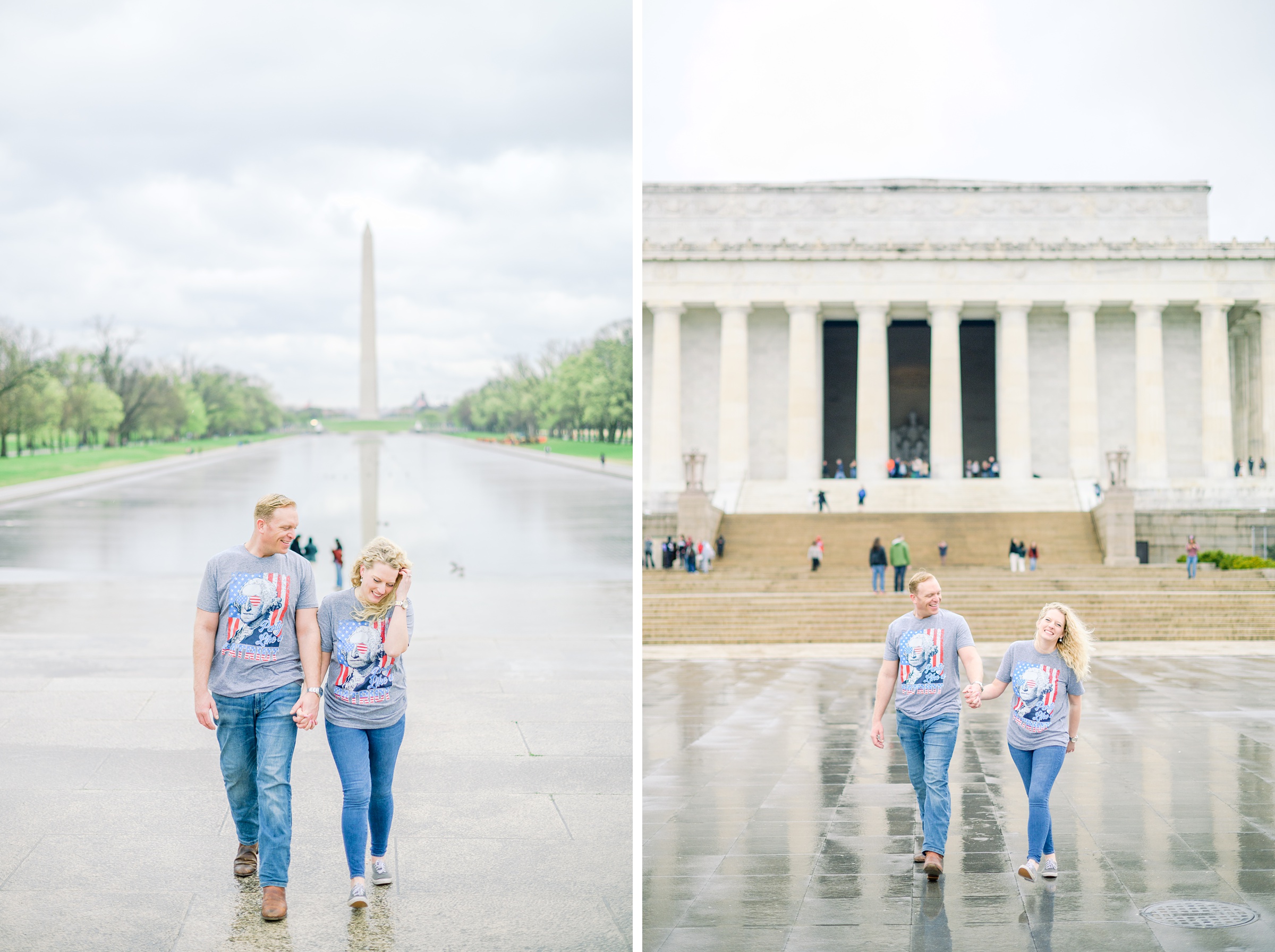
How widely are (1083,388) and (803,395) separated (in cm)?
1296

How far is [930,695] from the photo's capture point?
22.8 ft

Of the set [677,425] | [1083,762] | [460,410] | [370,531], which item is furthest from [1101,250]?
[1083,762]

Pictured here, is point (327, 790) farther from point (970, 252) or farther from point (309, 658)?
point (970, 252)

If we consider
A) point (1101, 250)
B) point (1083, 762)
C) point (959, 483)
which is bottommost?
point (1083, 762)

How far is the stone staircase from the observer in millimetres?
25453

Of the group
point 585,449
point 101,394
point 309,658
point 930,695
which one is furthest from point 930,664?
point 101,394

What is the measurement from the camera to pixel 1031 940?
5.93 metres

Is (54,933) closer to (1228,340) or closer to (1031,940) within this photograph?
(1031,940)

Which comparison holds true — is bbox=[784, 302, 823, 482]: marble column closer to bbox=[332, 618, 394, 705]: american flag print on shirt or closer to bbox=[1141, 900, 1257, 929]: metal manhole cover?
bbox=[1141, 900, 1257, 929]: metal manhole cover

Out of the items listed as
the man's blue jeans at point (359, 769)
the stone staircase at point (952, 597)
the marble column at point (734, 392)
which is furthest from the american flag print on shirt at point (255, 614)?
the marble column at point (734, 392)

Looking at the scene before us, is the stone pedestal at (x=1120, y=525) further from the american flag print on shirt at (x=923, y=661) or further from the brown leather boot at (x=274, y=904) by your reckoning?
the brown leather boot at (x=274, y=904)

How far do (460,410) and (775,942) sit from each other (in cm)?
7725

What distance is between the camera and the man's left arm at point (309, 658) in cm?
620

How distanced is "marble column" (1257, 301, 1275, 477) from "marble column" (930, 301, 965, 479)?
13756mm
